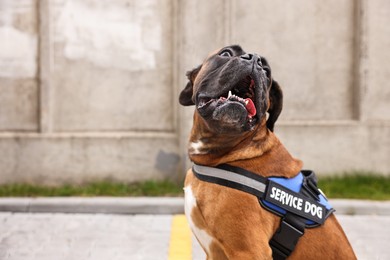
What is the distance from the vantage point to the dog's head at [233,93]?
2.62 metres

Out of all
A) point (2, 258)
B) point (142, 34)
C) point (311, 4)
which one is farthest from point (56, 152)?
point (311, 4)

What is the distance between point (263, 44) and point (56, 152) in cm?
337

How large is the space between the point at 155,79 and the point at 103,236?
2.96 meters

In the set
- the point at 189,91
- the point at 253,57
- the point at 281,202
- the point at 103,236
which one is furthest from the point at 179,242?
the point at 253,57

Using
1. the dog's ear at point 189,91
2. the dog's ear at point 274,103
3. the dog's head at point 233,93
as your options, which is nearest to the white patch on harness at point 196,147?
the dog's head at point 233,93

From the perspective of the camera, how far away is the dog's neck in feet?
8.96

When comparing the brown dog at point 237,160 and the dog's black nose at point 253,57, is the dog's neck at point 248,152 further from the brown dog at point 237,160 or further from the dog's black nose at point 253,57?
the dog's black nose at point 253,57

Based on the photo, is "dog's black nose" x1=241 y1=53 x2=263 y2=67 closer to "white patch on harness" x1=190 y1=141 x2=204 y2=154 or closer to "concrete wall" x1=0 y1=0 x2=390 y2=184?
"white patch on harness" x1=190 y1=141 x2=204 y2=154

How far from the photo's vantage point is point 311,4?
7.68 m

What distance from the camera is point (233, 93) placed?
279 centimetres

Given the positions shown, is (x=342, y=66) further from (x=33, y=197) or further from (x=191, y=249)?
(x=33, y=197)

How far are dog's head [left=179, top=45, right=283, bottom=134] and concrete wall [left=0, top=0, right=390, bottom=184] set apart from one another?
15.3 ft

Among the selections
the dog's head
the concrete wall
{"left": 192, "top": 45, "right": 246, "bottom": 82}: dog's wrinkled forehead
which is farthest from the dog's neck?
the concrete wall

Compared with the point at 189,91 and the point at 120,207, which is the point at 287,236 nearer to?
the point at 189,91
